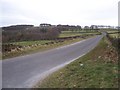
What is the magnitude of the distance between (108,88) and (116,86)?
302 millimetres

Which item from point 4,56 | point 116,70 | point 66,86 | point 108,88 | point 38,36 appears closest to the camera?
point 108,88

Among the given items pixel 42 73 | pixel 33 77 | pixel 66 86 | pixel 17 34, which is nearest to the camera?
pixel 66 86

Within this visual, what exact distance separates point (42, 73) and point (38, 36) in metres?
56.9

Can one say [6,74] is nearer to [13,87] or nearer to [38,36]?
[13,87]

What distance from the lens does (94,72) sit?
12.2 m

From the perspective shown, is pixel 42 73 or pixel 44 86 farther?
pixel 42 73

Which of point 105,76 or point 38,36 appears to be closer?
point 105,76

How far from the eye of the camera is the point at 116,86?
29.7 ft

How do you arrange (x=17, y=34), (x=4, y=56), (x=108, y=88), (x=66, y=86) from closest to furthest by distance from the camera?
(x=108, y=88)
(x=66, y=86)
(x=4, y=56)
(x=17, y=34)

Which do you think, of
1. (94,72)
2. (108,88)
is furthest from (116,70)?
(108,88)

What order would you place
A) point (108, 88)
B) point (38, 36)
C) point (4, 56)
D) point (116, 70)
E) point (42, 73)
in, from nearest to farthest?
point (108, 88) < point (116, 70) < point (42, 73) < point (4, 56) < point (38, 36)

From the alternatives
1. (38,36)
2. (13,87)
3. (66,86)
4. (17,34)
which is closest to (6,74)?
(13,87)

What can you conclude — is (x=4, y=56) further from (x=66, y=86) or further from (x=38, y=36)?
(x=38, y=36)

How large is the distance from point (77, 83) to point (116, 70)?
7.52ft
